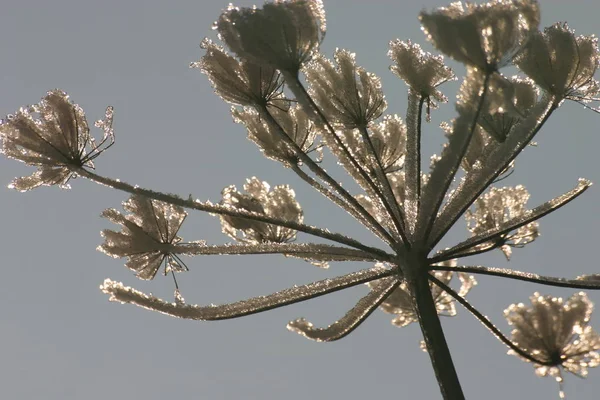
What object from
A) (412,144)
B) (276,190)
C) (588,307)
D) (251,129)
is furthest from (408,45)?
(588,307)

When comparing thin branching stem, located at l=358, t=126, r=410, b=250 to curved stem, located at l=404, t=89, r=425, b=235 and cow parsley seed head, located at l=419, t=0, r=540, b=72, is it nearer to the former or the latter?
curved stem, located at l=404, t=89, r=425, b=235

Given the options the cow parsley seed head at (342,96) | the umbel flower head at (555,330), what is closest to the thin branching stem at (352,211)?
the cow parsley seed head at (342,96)

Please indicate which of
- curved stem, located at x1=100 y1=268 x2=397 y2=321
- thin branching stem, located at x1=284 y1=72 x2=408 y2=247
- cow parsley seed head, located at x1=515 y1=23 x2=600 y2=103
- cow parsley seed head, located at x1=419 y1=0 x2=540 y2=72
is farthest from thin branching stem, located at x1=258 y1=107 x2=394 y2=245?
cow parsley seed head, located at x1=515 y1=23 x2=600 y2=103

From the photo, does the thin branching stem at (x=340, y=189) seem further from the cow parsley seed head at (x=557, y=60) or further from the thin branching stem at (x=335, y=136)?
the cow parsley seed head at (x=557, y=60)

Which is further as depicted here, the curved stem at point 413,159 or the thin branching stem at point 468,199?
the curved stem at point 413,159

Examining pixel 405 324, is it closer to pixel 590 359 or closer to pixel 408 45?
pixel 590 359
